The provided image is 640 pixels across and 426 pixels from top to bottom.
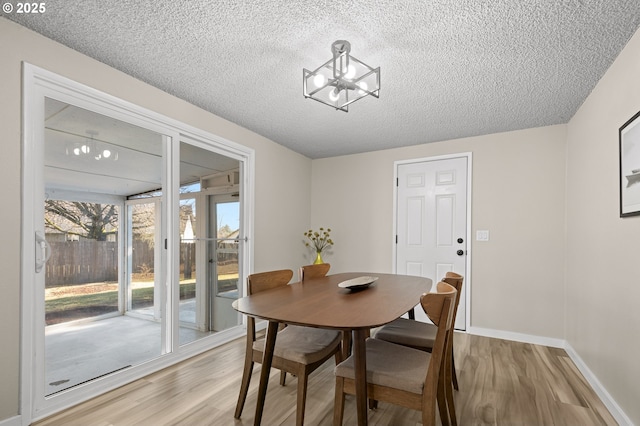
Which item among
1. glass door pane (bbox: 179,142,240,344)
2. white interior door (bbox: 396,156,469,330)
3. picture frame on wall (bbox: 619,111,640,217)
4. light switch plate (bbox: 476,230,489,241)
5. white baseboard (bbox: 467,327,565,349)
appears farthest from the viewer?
white interior door (bbox: 396,156,469,330)

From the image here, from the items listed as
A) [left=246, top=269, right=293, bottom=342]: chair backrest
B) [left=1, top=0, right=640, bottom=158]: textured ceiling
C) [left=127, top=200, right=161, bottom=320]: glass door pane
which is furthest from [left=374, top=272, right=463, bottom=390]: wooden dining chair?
[left=127, top=200, right=161, bottom=320]: glass door pane

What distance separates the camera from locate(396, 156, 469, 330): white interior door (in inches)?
148

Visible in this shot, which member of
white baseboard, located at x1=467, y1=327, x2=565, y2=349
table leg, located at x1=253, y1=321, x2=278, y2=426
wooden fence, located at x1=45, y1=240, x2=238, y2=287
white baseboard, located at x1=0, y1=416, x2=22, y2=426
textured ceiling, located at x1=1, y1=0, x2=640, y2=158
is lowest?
white baseboard, located at x1=467, y1=327, x2=565, y2=349

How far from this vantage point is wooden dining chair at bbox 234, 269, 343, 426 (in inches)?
66.3

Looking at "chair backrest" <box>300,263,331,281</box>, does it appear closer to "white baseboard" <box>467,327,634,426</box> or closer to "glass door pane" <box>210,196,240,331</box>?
"glass door pane" <box>210,196,240,331</box>

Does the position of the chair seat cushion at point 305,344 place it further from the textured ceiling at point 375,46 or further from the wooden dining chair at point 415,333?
the textured ceiling at point 375,46

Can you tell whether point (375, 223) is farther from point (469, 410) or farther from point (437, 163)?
point (469, 410)

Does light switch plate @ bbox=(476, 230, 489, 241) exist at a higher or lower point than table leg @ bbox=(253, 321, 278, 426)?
higher

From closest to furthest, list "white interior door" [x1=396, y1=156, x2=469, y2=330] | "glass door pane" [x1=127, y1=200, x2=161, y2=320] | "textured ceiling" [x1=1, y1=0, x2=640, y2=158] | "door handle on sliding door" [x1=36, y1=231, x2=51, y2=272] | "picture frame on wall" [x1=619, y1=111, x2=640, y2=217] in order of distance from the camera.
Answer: "textured ceiling" [x1=1, y1=0, x2=640, y2=158]
"picture frame on wall" [x1=619, y1=111, x2=640, y2=217]
"door handle on sliding door" [x1=36, y1=231, x2=51, y2=272]
"glass door pane" [x1=127, y1=200, x2=161, y2=320]
"white interior door" [x1=396, y1=156, x2=469, y2=330]

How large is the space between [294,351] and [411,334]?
2.66ft

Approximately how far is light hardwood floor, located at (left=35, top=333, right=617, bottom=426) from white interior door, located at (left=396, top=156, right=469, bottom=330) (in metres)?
1.23

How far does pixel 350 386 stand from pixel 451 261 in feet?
8.90

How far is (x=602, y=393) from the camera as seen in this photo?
85.4 inches

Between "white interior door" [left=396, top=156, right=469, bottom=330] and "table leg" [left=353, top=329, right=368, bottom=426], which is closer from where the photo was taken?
"table leg" [left=353, top=329, right=368, bottom=426]
